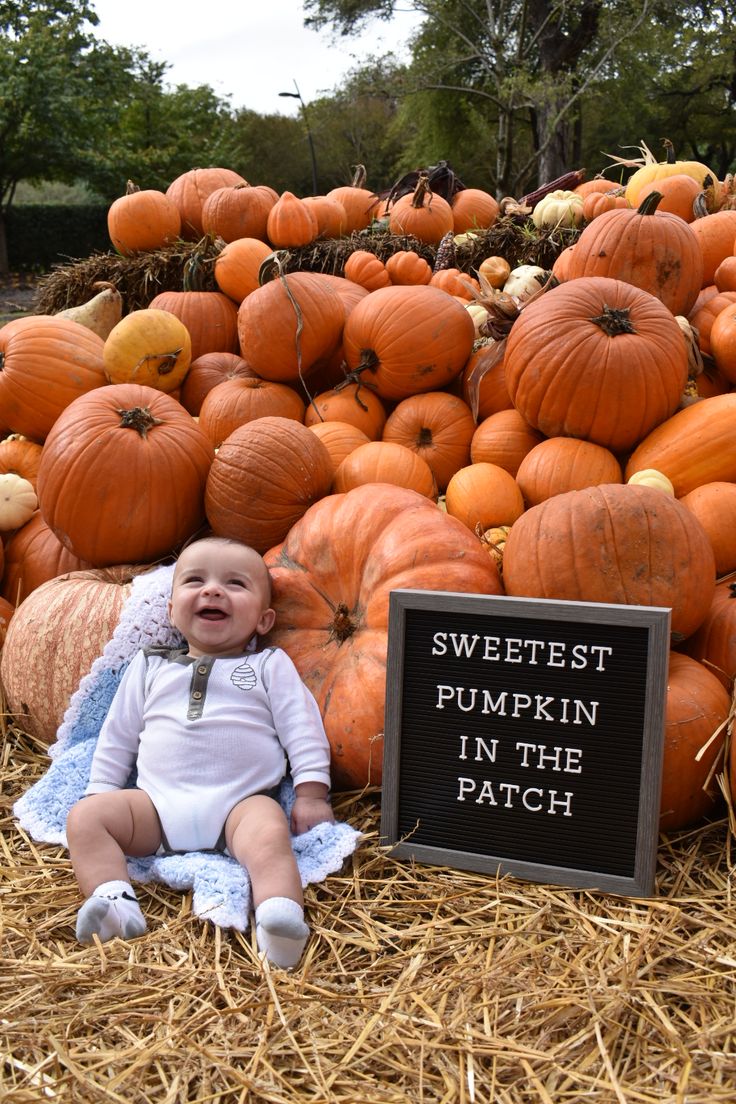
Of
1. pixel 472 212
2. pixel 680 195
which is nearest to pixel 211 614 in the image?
pixel 680 195

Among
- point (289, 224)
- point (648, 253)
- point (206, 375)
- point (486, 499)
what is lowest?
point (486, 499)

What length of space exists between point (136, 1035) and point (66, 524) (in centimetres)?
158

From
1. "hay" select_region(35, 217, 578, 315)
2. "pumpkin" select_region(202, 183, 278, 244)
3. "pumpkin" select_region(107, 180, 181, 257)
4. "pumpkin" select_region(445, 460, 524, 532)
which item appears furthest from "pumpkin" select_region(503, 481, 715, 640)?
"pumpkin" select_region(107, 180, 181, 257)

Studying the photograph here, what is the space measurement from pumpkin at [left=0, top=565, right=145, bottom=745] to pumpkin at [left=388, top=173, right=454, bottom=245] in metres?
3.10

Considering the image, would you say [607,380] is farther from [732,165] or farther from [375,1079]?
[732,165]

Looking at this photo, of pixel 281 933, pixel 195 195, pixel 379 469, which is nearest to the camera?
pixel 281 933

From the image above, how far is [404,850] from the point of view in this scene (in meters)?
1.73

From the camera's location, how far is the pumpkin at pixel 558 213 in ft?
13.8

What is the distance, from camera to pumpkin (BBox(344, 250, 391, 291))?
4129mm

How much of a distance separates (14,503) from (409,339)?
4.94ft

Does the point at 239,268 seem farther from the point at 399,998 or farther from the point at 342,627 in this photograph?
the point at 399,998

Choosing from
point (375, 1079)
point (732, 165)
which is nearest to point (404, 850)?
point (375, 1079)

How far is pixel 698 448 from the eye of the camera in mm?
2416

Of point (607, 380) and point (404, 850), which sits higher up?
point (607, 380)
